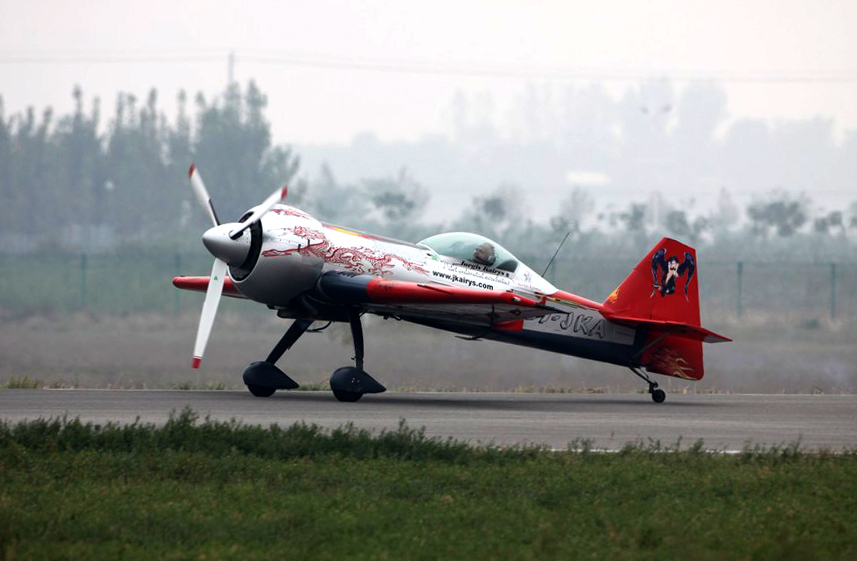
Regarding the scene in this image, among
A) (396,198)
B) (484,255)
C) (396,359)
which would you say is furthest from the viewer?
(396,198)

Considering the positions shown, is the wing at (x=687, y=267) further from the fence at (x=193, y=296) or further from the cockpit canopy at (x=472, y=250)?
the fence at (x=193, y=296)

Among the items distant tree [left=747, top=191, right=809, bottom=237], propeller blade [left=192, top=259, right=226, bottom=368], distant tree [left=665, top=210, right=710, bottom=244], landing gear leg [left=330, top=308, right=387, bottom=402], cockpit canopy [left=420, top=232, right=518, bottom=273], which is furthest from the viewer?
distant tree [left=747, top=191, right=809, bottom=237]

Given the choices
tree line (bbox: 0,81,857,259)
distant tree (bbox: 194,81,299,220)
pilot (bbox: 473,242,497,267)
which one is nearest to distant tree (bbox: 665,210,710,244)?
tree line (bbox: 0,81,857,259)

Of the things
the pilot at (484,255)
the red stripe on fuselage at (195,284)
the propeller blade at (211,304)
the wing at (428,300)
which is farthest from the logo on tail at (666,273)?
the propeller blade at (211,304)

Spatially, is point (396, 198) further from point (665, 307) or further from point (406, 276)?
point (406, 276)

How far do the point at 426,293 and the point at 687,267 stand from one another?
15.0ft

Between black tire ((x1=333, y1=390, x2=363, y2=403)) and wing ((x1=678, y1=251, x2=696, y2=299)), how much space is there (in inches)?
A: 206

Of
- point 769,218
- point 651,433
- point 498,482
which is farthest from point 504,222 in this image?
point 498,482

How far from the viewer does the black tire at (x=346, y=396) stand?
17.2m

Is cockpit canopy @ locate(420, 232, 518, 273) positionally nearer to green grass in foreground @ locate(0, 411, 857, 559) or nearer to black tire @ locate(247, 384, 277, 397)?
black tire @ locate(247, 384, 277, 397)

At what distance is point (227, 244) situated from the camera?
16797 mm

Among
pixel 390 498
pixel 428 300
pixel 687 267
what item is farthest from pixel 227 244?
pixel 390 498

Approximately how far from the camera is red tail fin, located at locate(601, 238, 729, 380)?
747 inches

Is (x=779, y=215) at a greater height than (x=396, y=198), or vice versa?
(x=779, y=215)
